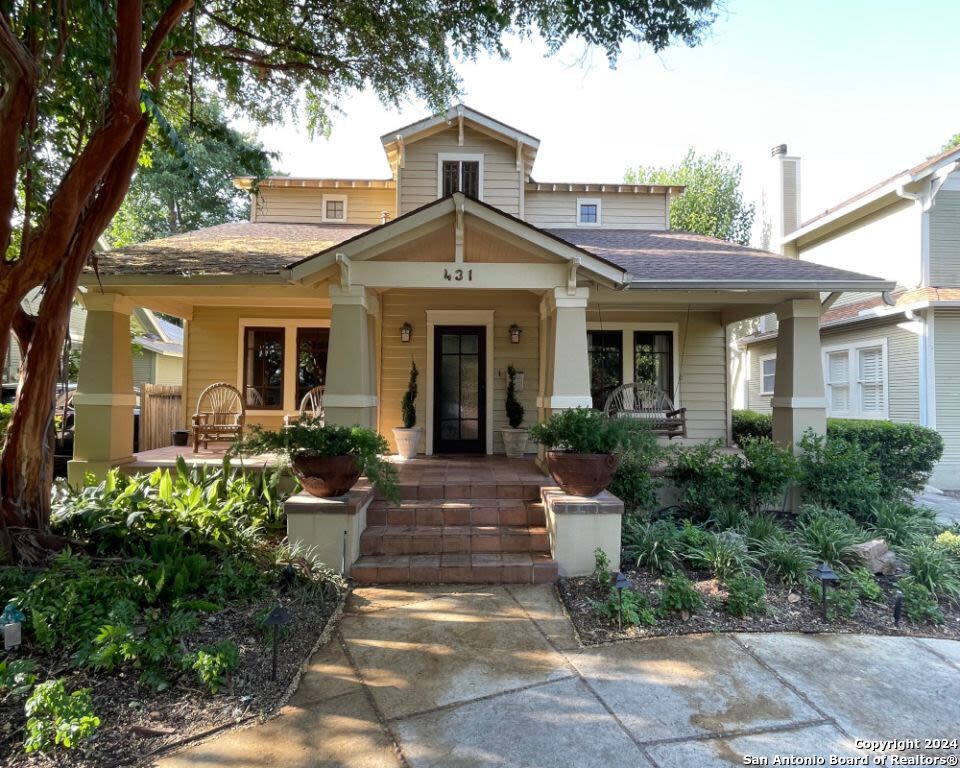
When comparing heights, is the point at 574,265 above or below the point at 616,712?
above

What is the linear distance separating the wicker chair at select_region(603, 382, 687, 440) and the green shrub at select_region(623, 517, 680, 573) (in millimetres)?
2588

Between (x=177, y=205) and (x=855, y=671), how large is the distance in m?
26.2

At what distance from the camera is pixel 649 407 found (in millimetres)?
8016

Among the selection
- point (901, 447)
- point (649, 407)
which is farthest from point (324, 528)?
point (901, 447)

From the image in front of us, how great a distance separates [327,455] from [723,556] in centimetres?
339

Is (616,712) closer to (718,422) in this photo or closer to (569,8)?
(569,8)

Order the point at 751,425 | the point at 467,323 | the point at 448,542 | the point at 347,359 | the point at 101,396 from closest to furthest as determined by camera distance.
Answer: the point at 448,542
the point at 347,359
the point at 101,396
the point at 467,323
the point at 751,425

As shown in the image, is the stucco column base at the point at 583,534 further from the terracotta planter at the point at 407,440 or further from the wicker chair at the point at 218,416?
the wicker chair at the point at 218,416

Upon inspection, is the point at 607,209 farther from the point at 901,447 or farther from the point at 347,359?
the point at 347,359

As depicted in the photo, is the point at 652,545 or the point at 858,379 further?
the point at 858,379

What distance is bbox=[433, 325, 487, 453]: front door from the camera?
8.17m

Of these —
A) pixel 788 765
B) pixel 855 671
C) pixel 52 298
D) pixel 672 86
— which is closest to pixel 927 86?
pixel 672 86

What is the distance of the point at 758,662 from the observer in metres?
3.19

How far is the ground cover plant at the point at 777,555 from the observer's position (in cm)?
375
